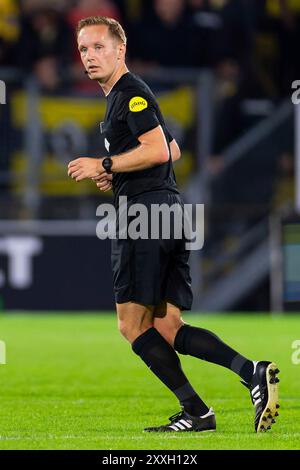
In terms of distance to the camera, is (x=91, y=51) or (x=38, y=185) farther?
(x=38, y=185)

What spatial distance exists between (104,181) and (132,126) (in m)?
0.34

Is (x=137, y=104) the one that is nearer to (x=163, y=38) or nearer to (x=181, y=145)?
(x=181, y=145)

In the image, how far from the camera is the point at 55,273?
16.8 meters

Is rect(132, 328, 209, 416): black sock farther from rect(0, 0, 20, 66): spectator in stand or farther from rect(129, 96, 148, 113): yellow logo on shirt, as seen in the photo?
rect(0, 0, 20, 66): spectator in stand

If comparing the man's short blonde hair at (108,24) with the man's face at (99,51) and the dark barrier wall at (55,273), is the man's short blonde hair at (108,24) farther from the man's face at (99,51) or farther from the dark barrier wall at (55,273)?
the dark barrier wall at (55,273)

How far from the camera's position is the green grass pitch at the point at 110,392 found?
232 inches

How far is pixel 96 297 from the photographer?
16.8 m

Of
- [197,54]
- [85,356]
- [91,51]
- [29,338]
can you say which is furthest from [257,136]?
[91,51]

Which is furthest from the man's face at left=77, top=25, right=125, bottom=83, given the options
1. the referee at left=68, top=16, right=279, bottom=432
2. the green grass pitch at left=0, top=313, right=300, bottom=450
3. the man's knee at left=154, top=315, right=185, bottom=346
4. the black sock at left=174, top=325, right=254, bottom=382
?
the green grass pitch at left=0, top=313, right=300, bottom=450

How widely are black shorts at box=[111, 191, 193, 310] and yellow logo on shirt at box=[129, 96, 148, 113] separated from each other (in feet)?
1.45

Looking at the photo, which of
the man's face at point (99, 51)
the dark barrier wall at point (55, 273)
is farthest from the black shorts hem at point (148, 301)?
the dark barrier wall at point (55, 273)

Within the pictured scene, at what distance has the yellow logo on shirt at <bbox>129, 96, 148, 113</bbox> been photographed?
606 cm

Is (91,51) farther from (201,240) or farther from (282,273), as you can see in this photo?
(282,273)

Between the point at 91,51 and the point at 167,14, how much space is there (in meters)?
11.1
